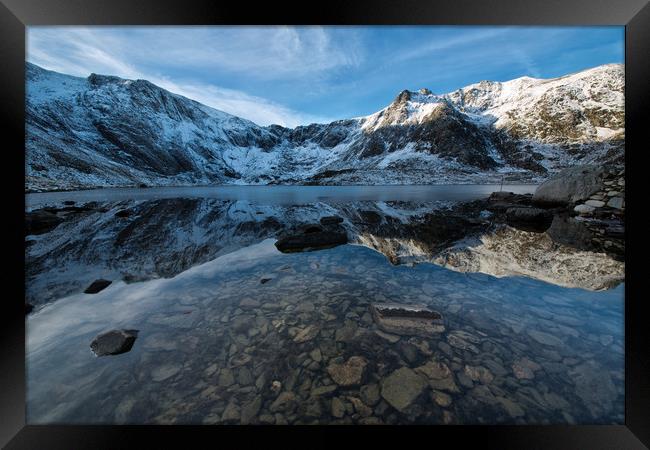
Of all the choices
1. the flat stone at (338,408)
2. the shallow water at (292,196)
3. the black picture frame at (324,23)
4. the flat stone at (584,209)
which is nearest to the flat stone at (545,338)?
the black picture frame at (324,23)

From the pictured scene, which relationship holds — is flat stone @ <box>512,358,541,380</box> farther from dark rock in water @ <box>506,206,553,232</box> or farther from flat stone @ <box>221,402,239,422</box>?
dark rock in water @ <box>506,206,553,232</box>

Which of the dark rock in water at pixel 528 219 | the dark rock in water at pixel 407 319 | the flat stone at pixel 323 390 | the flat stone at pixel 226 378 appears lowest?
the flat stone at pixel 323 390

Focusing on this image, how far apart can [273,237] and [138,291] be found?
697 cm

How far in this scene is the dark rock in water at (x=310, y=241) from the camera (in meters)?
10.8

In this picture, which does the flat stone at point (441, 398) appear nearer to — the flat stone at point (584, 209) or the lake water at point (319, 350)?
the lake water at point (319, 350)

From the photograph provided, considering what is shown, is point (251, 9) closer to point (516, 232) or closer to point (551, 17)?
point (551, 17)

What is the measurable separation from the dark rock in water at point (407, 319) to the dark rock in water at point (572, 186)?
23436 mm

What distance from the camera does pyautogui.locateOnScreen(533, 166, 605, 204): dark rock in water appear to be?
19.3 meters

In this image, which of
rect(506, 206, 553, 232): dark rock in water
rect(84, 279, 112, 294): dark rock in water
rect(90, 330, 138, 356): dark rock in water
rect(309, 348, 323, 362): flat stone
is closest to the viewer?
rect(309, 348, 323, 362): flat stone

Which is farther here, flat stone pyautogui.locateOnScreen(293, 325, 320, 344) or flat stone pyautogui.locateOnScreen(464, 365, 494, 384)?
flat stone pyautogui.locateOnScreen(293, 325, 320, 344)

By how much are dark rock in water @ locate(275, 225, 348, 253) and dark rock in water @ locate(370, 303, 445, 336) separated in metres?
5.73

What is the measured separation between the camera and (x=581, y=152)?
156625mm

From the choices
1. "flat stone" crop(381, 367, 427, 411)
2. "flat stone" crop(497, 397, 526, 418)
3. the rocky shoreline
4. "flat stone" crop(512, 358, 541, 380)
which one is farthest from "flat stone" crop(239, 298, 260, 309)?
"flat stone" crop(512, 358, 541, 380)

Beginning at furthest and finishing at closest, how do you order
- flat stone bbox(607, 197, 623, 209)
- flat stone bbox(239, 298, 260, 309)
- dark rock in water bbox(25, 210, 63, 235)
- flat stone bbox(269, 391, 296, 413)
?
flat stone bbox(607, 197, 623, 209), dark rock in water bbox(25, 210, 63, 235), flat stone bbox(239, 298, 260, 309), flat stone bbox(269, 391, 296, 413)
